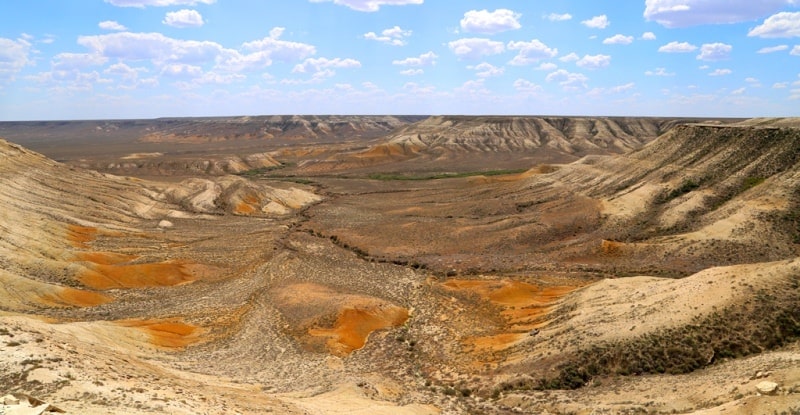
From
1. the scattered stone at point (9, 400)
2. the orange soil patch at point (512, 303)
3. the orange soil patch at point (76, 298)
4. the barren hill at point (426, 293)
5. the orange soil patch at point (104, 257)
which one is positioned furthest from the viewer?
the orange soil patch at point (104, 257)

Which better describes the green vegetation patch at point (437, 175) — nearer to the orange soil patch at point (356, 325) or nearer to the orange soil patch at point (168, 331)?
the orange soil patch at point (356, 325)

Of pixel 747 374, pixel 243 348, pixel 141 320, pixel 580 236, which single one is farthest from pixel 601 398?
pixel 580 236

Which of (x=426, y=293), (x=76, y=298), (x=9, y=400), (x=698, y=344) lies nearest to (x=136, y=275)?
(x=76, y=298)

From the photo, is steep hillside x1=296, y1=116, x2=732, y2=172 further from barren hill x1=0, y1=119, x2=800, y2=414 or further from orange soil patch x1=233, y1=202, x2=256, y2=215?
barren hill x1=0, y1=119, x2=800, y2=414

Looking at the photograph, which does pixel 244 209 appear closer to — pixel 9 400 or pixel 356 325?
pixel 356 325

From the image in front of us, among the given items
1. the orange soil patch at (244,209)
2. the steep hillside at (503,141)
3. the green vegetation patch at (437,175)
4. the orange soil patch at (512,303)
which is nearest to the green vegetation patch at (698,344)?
the orange soil patch at (512,303)

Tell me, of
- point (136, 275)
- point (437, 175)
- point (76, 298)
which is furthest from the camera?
point (437, 175)
